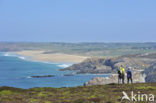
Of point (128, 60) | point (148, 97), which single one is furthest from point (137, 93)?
point (128, 60)

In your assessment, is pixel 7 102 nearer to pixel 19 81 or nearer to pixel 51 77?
pixel 19 81

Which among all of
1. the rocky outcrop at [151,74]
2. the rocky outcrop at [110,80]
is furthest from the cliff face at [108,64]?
the rocky outcrop at [110,80]

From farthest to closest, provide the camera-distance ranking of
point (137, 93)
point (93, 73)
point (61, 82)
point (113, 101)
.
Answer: point (93, 73)
point (61, 82)
point (137, 93)
point (113, 101)

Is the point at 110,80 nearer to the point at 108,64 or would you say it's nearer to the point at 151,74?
the point at 151,74

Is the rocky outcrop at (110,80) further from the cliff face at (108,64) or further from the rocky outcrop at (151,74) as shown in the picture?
the cliff face at (108,64)

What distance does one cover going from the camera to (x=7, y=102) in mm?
30906

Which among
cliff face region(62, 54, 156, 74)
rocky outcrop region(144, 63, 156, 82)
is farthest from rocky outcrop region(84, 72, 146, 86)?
cliff face region(62, 54, 156, 74)

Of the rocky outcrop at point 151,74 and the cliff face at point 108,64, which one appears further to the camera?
the cliff face at point 108,64

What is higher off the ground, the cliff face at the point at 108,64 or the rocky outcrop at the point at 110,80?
the rocky outcrop at the point at 110,80

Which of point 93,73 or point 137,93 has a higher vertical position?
point 137,93

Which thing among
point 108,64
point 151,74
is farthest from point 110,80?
point 108,64

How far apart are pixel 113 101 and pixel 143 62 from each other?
154 meters

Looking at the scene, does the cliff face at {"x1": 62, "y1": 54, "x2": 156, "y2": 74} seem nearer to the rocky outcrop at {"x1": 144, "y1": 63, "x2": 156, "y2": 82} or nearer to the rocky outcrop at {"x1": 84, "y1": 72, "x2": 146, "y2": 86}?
the rocky outcrop at {"x1": 144, "y1": 63, "x2": 156, "y2": 82}

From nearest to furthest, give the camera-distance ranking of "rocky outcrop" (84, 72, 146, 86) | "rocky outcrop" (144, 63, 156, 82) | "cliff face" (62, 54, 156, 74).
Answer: "rocky outcrop" (84, 72, 146, 86) < "rocky outcrop" (144, 63, 156, 82) < "cliff face" (62, 54, 156, 74)
